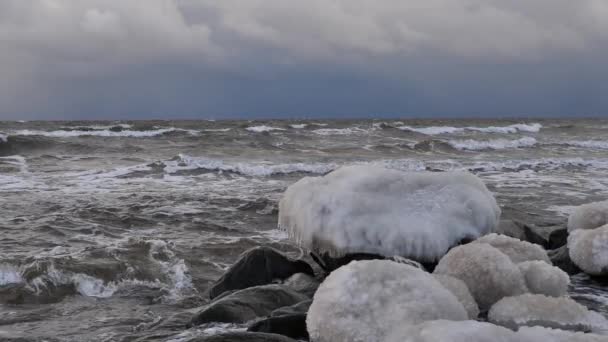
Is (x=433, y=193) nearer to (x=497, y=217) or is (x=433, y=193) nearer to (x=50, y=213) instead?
(x=497, y=217)

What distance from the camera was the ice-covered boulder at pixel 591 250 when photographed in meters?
5.29

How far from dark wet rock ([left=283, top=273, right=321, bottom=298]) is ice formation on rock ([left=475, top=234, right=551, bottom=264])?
4.59 ft

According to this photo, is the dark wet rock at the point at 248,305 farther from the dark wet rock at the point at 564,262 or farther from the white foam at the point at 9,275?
the dark wet rock at the point at 564,262

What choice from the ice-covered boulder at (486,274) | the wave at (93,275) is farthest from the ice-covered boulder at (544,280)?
the wave at (93,275)

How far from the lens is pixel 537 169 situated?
16703 mm

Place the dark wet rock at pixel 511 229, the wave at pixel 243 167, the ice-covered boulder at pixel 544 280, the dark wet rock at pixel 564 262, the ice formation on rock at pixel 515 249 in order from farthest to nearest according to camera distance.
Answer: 1. the wave at pixel 243 167
2. the dark wet rock at pixel 511 229
3. the dark wet rock at pixel 564 262
4. the ice formation on rock at pixel 515 249
5. the ice-covered boulder at pixel 544 280

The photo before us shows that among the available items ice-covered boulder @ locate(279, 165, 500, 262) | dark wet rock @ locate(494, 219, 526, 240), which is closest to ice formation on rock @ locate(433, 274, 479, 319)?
ice-covered boulder @ locate(279, 165, 500, 262)

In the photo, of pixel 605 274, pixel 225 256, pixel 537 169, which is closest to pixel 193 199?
pixel 225 256

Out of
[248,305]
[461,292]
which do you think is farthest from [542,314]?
[248,305]

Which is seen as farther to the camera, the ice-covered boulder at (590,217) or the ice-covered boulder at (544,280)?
the ice-covered boulder at (590,217)

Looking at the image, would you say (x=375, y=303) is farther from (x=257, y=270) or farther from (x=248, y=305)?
(x=257, y=270)

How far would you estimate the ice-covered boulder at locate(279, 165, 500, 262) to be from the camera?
16.6 feet

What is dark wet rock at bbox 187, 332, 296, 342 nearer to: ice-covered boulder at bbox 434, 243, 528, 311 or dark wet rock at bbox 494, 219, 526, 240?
ice-covered boulder at bbox 434, 243, 528, 311

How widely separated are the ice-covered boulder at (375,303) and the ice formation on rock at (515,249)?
162 centimetres
